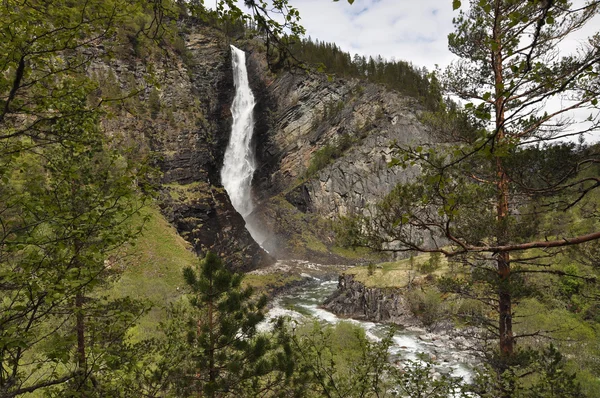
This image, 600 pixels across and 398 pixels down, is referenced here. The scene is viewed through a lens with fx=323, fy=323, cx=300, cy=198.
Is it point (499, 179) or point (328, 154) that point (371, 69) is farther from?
point (499, 179)

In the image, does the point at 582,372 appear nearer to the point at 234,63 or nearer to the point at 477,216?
the point at 477,216

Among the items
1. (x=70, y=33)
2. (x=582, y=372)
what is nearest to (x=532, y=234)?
(x=70, y=33)

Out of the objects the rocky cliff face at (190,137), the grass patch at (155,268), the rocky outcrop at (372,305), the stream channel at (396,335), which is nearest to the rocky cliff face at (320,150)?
the rocky cliff face at (190,137)

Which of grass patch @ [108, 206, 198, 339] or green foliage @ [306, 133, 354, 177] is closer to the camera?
grass patch @ [108, 206, 198, 339]

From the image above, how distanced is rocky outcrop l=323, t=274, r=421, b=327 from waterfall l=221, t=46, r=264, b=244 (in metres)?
23.6

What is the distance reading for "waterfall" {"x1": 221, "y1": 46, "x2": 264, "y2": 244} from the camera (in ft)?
161

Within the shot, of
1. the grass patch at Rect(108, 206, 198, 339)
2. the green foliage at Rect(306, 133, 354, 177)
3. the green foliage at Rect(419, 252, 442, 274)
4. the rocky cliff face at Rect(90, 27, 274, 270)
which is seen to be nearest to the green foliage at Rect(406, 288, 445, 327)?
the green foliage at Rect(419, 252, 442, 274)

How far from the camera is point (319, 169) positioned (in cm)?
5234

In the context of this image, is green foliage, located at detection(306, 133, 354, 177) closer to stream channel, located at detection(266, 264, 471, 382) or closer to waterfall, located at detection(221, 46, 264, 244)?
waterfall, located at detection(221, 46, 264, 244)

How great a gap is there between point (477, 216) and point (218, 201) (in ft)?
105

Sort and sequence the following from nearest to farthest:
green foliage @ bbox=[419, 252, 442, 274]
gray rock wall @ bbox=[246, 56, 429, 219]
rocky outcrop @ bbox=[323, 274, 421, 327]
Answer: green foliage @ bbox=[419, 252, 442, 274]
rocky outcrop @ bbox=[323, 274, 421, 327]
gray rock wall @ bbox=[246, 56, 429, 219]

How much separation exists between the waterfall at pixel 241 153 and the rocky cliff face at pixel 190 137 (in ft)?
4.52

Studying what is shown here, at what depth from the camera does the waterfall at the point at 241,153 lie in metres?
49.0

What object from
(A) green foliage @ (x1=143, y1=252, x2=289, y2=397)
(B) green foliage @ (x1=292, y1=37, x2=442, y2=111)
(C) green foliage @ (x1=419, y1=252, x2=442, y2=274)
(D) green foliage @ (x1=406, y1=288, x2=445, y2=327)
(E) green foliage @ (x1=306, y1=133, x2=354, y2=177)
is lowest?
(D) green foliage @ (x1=406, y1=288, x2=445, y2=327)
